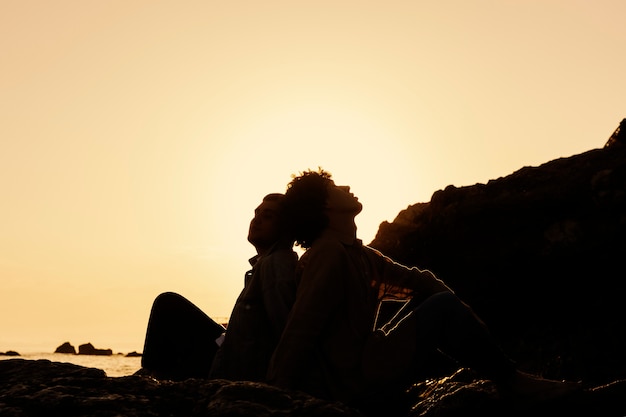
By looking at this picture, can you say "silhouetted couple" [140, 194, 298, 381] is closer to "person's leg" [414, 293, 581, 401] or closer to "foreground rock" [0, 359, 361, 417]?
"person's leg" [414, 293, 581, 401]

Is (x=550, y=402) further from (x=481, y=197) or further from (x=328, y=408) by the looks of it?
(x=481, y=197)

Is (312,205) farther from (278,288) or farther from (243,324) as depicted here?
(243,324)

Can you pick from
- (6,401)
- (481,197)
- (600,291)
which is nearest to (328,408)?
(6,401)

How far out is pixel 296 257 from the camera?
19.8 ft

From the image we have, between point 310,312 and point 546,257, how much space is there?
5334 mm

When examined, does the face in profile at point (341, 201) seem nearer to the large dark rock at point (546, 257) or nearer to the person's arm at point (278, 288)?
the person's arm at point (278, 288)

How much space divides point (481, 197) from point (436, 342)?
5840mm

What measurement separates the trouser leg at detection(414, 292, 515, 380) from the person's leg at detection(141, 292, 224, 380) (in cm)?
256

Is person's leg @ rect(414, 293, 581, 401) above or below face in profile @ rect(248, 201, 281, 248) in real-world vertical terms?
below

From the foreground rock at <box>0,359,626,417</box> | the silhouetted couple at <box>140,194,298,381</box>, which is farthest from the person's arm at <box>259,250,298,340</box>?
the foreground rock at <box>0,359,626,417</box>

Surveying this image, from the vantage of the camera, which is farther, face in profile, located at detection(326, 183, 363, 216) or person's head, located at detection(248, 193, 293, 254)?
person's head, located at detection(248, 193, 293, 254)

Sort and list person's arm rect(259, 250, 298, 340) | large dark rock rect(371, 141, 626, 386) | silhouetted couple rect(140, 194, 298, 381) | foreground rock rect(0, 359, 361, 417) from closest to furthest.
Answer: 1. foreground rock rect(0, 359, 361, 417)
2. person's arm rect(259, 250, 298, 340)
3. silhouetted couple rect(140, 194, 298, 381)
4. large dark rock rect(371, 141, 626, 386)

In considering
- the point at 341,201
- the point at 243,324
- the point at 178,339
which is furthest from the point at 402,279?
the point at 178,339

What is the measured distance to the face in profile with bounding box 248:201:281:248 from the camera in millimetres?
6324
